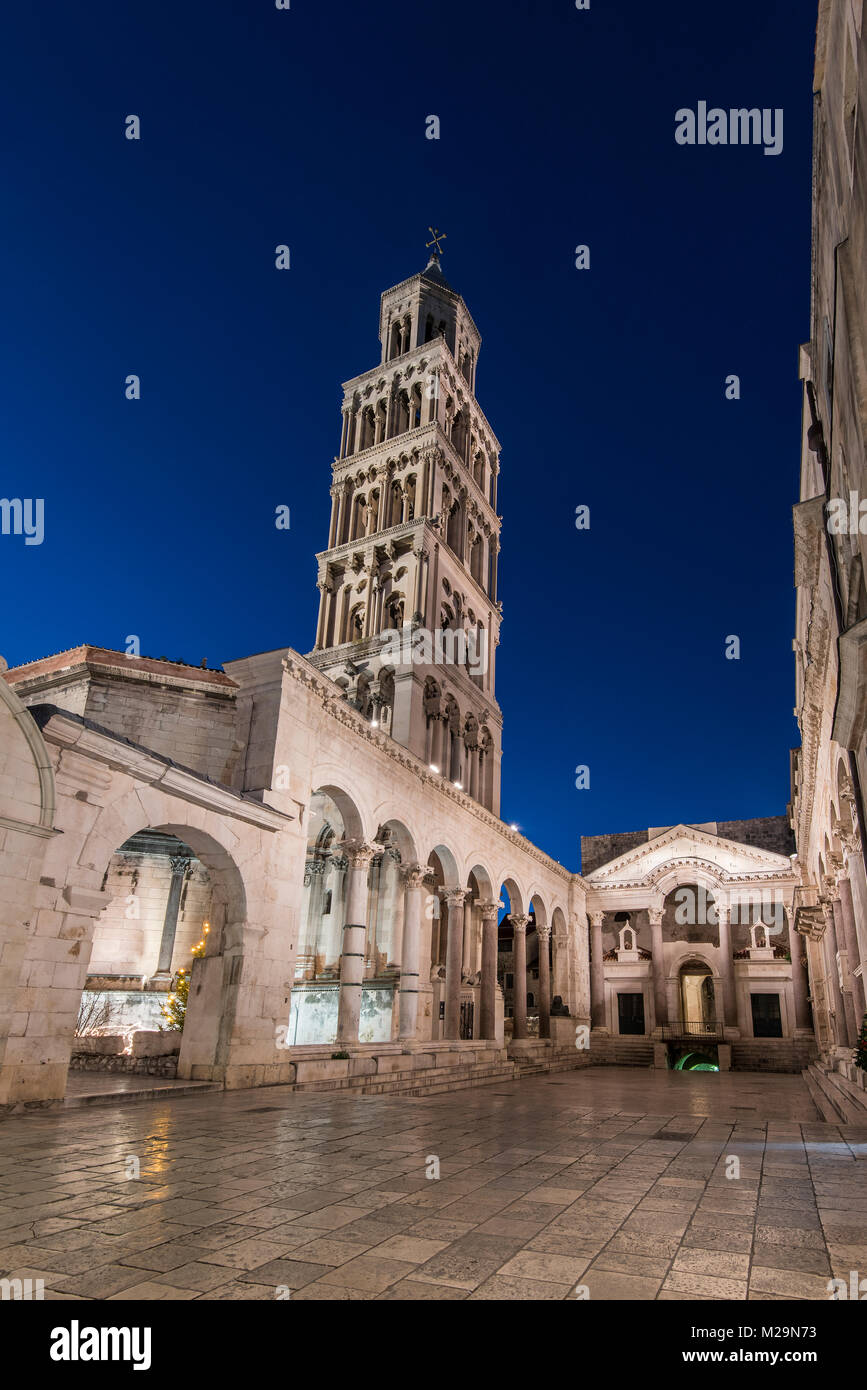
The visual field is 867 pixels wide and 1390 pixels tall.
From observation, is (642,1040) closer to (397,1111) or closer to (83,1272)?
(397,1111)

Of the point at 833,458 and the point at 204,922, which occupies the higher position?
the point at 833,458

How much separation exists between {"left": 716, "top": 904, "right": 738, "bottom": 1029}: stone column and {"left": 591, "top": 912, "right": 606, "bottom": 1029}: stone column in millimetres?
5454

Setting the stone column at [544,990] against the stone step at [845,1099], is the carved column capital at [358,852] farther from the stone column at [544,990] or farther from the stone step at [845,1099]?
the stone column at [544,990]

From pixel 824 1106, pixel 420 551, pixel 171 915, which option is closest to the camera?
pixel 824 1106

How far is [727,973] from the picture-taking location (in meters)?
34.4

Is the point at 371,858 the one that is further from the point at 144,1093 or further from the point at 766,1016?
the point at 766,1016

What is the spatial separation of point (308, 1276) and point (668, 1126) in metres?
8.61

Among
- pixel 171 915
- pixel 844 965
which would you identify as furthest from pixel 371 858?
pixel 844 965

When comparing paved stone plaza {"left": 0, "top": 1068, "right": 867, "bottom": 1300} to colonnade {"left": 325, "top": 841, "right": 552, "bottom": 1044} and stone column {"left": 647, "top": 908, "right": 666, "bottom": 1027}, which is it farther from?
stone column {"left": 647, "top": 908, "right": 666, "bottom": 1027}

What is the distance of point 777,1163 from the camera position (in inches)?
310

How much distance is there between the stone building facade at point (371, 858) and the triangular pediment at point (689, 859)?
0.14 m

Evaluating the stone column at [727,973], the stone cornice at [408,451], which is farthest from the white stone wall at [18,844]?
the stone column at [727,973]

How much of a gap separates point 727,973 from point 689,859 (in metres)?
5.33

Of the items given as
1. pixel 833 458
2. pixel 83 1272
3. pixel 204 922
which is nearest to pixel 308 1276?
pixel 83 1272
